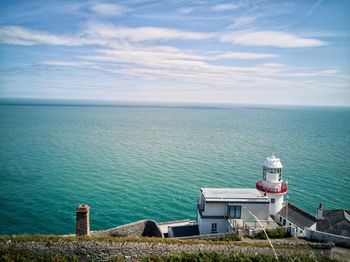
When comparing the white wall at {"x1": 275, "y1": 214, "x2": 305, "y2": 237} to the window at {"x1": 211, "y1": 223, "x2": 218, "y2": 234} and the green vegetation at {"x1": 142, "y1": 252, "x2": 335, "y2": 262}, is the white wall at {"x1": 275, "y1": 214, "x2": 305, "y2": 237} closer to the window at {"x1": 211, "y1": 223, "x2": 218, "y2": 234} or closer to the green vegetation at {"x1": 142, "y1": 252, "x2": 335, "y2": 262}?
Answer: the green vegetation at {"x1": 142, "y1": 252, "x2": 335, "y2": 262}

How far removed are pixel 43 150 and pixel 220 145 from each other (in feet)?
177

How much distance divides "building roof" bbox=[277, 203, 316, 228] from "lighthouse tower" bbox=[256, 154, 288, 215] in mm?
912

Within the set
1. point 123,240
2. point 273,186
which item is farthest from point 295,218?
point 123,240

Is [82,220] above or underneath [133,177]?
above

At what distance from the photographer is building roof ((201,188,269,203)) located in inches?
1000

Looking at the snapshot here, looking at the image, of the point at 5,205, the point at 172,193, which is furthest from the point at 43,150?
the point at 172,193

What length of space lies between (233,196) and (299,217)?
6957mm

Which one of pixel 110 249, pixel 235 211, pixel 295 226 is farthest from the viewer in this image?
pixel 235 211

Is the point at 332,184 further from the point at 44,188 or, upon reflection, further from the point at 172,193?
the point at 44,188

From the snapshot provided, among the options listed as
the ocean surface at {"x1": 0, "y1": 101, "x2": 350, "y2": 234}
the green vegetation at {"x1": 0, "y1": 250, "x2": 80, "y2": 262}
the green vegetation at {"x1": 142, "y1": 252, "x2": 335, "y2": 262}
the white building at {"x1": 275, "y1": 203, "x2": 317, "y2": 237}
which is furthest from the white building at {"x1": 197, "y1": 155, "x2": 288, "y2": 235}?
the green vegetation at {"x1": 0, "y1": 250, "x2": 80, "y2": 262}

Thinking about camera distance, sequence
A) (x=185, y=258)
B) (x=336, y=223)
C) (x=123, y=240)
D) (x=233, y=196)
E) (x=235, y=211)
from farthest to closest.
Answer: (x=233, y=196) < (x=235, y=211) < (x=336, y=223) < (x=123, y=240) < (x=185, y=258)

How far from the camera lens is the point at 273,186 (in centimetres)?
2905

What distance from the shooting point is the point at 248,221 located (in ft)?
81.5

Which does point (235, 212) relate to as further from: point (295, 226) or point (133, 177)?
point (133, 177)
